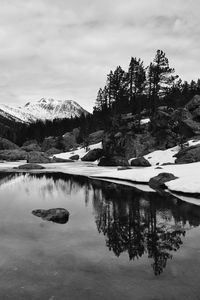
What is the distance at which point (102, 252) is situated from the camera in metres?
11.1

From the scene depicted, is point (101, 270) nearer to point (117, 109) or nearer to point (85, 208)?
point (85, 208)

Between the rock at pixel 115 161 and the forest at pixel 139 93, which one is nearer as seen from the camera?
the rock at pixel 115 161

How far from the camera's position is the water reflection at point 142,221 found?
11.5 metres

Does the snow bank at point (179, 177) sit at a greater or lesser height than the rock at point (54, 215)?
greater

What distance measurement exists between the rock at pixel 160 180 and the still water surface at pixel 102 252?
227 inches

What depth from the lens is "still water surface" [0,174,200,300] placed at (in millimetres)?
8289

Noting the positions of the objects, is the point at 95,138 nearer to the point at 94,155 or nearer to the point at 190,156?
the point at 94,155

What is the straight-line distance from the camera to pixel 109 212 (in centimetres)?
1780

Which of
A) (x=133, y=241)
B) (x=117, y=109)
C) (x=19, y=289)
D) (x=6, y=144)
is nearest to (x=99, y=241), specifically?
(x=133, y=241)

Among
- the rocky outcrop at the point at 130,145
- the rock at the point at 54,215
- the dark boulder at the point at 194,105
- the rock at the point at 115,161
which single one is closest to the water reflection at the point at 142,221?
the rock at the point at 54,215

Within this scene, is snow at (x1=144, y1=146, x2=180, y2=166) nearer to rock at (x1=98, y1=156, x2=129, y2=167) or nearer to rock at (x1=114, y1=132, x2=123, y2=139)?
rock at (x1=98, y1=156, x2=129, y2=167)

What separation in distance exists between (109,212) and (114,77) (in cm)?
6439

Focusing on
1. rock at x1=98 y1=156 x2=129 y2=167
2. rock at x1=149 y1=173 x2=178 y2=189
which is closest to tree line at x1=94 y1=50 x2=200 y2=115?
rock at x1=98 y1=156 x2=129 y2=167

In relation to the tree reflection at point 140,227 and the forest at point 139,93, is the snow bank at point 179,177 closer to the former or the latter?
the tree reflection at point 140,227
